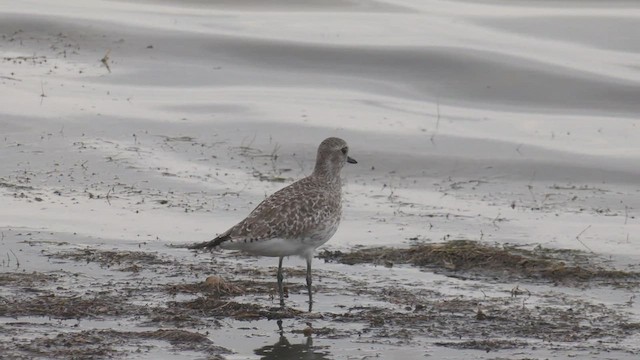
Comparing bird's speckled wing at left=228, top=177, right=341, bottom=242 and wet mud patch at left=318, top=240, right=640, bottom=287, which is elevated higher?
bird's speckled wing at left=228, top=177, right=341, bottom=242

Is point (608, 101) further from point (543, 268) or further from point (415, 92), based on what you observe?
point (543, 268)

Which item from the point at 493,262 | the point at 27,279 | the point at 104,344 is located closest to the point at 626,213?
the point at 493,262

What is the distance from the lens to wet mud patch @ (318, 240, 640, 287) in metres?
12.1

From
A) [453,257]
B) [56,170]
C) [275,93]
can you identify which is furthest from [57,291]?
[275,93]

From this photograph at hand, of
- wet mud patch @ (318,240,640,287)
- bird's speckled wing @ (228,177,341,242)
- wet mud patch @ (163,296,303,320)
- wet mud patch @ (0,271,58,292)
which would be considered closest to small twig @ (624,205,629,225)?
wet mud patch @ (318,240,640,287)

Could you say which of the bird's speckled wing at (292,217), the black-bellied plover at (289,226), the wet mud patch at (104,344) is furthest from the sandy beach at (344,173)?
the bird's speckled wing at (292,217)

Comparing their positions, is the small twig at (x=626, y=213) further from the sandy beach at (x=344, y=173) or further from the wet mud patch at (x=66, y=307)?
the wet mud patch at (x=66, y=307)

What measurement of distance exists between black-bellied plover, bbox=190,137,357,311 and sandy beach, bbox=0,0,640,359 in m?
0.36

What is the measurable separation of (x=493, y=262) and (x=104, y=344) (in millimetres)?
4471

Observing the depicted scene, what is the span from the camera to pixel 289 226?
36.4 feet

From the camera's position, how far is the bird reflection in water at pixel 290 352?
31.2 ft

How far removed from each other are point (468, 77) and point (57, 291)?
13082mm

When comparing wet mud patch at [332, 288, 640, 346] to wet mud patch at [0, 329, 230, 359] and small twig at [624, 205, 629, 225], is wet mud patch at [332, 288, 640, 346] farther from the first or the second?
small twig at [624, 205, 629, 225]

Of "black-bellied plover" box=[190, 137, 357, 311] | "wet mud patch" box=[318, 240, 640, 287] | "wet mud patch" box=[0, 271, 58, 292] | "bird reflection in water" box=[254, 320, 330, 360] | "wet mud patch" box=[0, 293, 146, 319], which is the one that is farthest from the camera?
"wet mud patch" box=[318, 240, 640, 287]
